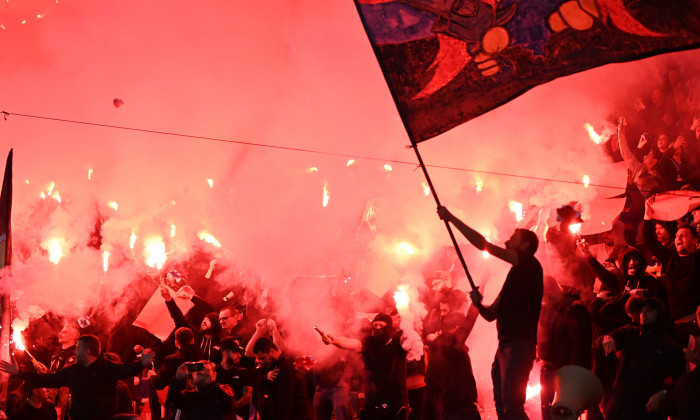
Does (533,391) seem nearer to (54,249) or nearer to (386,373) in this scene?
(386,373)

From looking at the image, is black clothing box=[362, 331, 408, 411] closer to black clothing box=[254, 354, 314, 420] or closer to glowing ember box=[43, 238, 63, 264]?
black clothing box=[254, 354, 314, 420]

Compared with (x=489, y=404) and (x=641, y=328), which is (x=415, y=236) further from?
(x=641, y=328)

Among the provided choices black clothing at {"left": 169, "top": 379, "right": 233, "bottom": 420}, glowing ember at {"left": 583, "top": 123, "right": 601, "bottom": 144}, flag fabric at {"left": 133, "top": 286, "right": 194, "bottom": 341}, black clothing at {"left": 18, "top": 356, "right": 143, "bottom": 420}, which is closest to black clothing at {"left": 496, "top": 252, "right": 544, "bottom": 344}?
black clothing at {"left": 169, "top": 379, "right": 233, "bottom": 420}

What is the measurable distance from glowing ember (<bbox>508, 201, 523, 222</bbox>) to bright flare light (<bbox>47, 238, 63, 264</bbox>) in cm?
948

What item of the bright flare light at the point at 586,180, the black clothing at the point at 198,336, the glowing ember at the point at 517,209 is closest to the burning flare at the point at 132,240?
the black clothing at the point at 198,336

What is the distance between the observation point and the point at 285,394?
698cm

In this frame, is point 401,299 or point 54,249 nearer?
point 401,299

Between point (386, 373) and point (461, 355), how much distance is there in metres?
0.80

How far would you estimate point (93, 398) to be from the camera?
6.92 m

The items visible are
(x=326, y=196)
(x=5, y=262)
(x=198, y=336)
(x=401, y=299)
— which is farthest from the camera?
(x=326, y=196)

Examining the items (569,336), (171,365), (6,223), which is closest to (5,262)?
(6,223)

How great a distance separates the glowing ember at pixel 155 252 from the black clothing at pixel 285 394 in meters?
6.20

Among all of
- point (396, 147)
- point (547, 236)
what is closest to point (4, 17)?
point (396, 147)

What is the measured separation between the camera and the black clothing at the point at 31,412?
25.3ft
